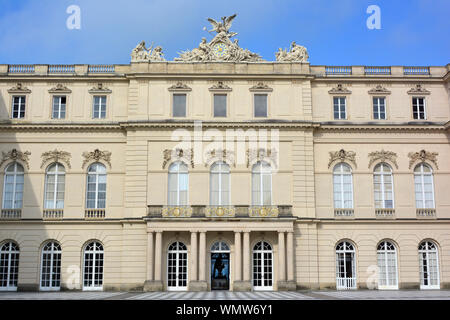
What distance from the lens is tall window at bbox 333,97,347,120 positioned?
1420 inches

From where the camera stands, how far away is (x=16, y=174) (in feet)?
114

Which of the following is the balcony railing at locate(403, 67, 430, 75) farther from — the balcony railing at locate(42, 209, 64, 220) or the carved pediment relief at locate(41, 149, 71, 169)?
the balcony railing at locate(42, 209, 64, 220)

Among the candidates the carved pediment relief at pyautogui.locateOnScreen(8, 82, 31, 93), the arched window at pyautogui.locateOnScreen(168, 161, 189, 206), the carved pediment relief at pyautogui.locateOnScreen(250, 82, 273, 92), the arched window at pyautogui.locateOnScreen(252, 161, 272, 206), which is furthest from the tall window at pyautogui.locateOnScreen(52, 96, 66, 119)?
the arched window at pyautogui.locateOnScreen(252, 161, 272, 206)

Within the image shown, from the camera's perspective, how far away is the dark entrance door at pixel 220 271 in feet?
109

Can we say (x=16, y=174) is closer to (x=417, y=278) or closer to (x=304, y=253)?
(x=304, y=253)

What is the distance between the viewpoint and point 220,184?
34344 millimetres

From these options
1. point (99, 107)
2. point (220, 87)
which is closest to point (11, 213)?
point (99, 107)

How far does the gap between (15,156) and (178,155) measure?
11.0 meters

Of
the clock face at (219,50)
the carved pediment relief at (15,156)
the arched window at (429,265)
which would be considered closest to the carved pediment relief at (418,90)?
the arched window at (429,265)

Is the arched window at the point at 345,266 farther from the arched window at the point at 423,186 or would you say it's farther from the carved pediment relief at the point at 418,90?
the carved pediment relief at the point at 418,90

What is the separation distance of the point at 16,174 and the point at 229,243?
14976 mm

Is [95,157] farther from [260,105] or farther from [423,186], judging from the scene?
[423,186]
